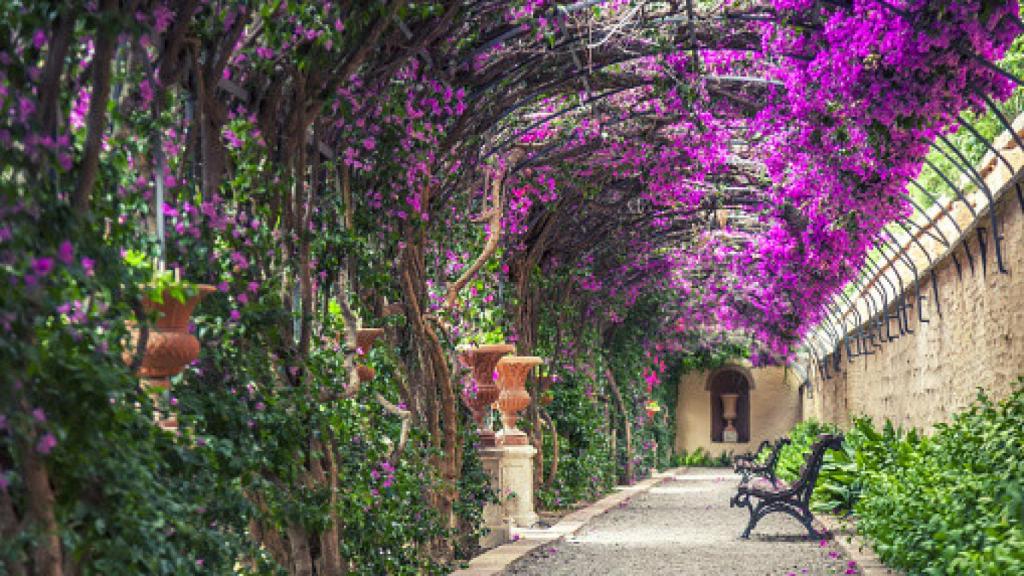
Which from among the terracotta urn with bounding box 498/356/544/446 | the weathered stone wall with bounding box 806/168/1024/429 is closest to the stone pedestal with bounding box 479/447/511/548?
the terracotta urn with bounding box 498/356/544/446

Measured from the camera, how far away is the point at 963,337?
878 cm

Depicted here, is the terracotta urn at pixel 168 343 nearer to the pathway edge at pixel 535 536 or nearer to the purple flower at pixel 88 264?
the purple flower at pixel 88 264

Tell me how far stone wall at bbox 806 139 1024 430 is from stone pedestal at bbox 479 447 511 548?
10.8 ft

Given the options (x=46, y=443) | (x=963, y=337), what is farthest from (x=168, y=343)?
(x=963, y=337)

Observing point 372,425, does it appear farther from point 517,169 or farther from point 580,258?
point 580,258

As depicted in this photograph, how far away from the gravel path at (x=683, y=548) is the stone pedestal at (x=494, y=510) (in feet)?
1.31

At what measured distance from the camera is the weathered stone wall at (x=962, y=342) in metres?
7.02

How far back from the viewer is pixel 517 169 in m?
10.5

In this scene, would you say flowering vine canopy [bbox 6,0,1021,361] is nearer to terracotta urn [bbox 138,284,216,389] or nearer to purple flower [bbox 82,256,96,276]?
purple flower [bbox 82,256,96,276]

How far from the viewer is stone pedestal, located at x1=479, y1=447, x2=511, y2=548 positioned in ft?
32.3

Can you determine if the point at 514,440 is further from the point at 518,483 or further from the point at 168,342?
the point at 168,342

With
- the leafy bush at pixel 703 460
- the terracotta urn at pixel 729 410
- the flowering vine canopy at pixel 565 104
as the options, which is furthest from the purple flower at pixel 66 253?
the terracotta urn at pixel 729 410

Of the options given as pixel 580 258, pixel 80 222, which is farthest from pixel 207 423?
pixel 580 258

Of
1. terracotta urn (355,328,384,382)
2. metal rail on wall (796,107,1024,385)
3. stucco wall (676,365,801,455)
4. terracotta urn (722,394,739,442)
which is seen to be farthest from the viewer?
terracotta urn (722,394,739,442)
